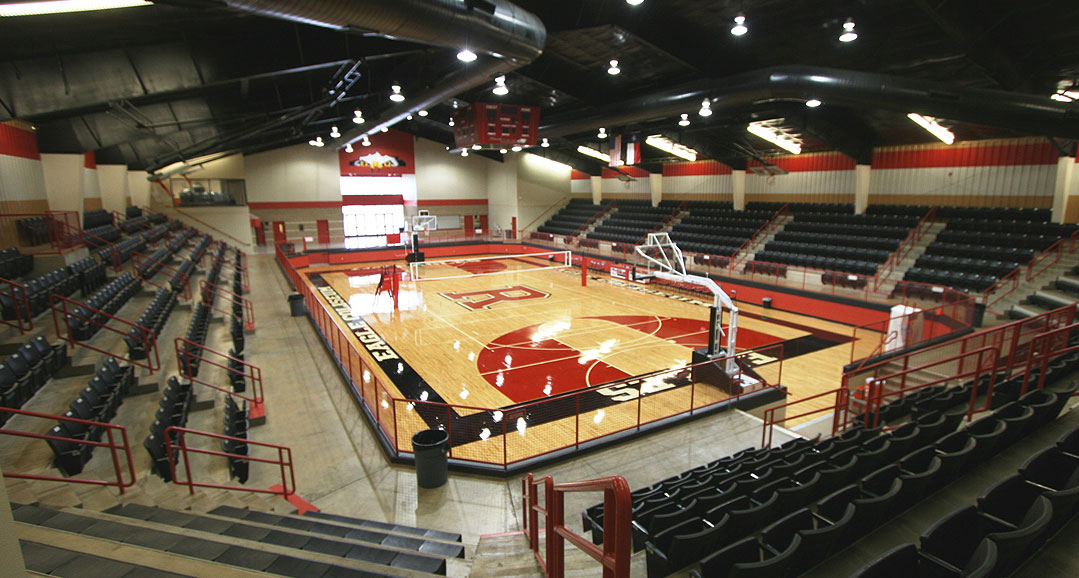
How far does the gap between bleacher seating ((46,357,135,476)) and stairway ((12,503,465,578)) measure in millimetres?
1394

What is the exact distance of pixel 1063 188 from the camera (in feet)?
57.1

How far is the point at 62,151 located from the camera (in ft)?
51.4

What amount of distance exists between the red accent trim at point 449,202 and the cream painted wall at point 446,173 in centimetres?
18

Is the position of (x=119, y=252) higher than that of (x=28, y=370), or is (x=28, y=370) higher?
(x=119, y=252)

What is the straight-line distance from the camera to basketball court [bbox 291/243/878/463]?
1017 cm

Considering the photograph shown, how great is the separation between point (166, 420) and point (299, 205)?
34038 millimetres

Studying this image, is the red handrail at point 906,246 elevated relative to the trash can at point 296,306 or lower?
elevated

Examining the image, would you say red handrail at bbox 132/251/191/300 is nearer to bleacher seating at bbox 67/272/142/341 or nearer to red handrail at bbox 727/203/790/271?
bleacher seating at bbox 67/272/142/341

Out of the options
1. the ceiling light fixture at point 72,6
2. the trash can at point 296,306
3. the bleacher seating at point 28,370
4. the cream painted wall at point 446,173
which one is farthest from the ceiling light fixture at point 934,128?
the cream painted wall at point 446,173

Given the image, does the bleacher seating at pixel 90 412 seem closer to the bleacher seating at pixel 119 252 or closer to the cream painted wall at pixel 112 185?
the bleacher seating at pixel 119 252

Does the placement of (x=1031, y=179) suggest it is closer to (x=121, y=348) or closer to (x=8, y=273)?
(x=121, y=348)

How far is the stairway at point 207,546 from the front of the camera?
3.43 m

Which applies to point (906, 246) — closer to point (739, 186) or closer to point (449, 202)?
point (739, 186)

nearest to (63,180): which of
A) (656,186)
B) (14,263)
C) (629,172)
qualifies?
(14,263)
